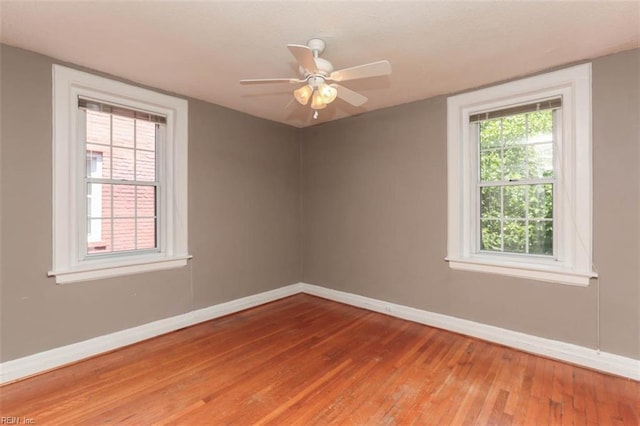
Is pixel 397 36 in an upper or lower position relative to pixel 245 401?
upper

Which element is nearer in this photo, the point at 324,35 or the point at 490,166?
the point at 324,35

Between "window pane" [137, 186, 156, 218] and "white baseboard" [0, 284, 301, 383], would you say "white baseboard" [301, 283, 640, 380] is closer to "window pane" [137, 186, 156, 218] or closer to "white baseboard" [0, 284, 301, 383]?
"white baseboard" [0, 284, 301, 383]

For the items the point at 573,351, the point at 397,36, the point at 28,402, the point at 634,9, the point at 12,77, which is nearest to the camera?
the point at 634,9

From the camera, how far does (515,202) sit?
3.05 metres

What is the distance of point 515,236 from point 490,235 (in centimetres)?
23

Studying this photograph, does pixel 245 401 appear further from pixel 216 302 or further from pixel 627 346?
pixel 627 346

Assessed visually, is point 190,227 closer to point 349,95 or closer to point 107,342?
point 107,342

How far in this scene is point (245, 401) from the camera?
6.88 ft

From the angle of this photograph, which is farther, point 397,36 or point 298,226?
point 298,226

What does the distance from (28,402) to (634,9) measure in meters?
4.68

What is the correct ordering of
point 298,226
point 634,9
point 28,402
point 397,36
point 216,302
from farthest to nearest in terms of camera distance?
point 298,226 < point 216,302 < point 397,36 < point 28,402 < point 634,9

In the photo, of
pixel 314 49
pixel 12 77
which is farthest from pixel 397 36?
pixel 12 77

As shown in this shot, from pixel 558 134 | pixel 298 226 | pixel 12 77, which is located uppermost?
pixel 12 77

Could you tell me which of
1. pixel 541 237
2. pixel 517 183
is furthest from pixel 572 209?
pixel 517 183
